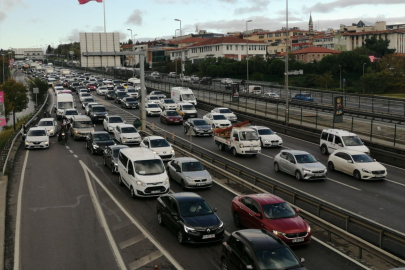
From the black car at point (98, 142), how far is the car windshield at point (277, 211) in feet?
56.9

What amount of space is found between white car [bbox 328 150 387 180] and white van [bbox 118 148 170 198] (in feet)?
32.8

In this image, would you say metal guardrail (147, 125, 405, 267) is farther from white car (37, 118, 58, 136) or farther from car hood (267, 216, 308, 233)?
white car (37, 118, 58, 136)

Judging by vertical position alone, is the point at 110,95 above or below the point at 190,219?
above

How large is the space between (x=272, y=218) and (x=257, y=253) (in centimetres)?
384

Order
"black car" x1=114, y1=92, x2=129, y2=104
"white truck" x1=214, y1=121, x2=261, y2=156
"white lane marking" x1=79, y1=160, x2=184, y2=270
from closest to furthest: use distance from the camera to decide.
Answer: "white lane marking" x1=79, y1=160, x2=184, y2=270
"white truck" x1=214, y1=121, x2=261, y2=156
"black car" x1=114, y1=92, x2=129, y2=104

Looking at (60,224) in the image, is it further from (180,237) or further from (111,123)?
(111,123)

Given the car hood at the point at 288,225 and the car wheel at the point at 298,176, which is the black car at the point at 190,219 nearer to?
the car hood at the point at 288,225

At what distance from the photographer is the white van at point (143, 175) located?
19969mm

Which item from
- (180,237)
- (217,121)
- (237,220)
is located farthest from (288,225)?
(217,121)

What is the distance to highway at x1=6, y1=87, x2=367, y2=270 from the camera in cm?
1341

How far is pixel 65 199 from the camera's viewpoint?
2028 centimetres

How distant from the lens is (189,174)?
21906 millimetres

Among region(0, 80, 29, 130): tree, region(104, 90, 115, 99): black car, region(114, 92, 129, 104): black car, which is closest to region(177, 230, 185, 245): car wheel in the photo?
region(114, 92, 129, 104): black car

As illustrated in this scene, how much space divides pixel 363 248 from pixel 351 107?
39.3 m
